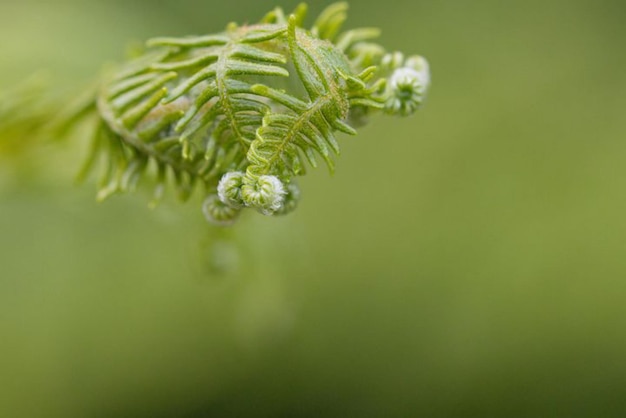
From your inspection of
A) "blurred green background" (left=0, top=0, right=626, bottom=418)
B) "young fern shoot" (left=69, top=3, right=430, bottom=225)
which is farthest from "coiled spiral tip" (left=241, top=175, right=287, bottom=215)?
"blurred green background" (left=0, top=0, right=626, bottom=418)

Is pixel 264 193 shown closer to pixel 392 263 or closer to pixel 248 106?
pixel 248 106

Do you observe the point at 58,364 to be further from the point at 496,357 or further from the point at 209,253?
the point at 496,357

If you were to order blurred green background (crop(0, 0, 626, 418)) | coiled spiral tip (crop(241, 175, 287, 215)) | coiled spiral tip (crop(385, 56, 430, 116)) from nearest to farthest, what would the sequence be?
1. coiled spiral tip (crop(241, 175, 287, 215))
2. coiled spiral tip (crop(385, 56, 430, 116))
3. blurred green background (crop(0, 0, 626, 418))

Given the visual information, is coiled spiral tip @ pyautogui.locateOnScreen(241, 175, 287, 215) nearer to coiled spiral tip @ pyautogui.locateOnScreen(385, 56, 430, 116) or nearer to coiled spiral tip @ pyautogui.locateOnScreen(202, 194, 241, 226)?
coiled spiral tip @ pyautogui.locateOnScreen(202, 194, 241, 226)

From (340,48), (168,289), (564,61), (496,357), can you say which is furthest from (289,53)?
(564,61)

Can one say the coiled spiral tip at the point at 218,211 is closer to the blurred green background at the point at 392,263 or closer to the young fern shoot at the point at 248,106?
the young fern shoot at the point at 248,106
